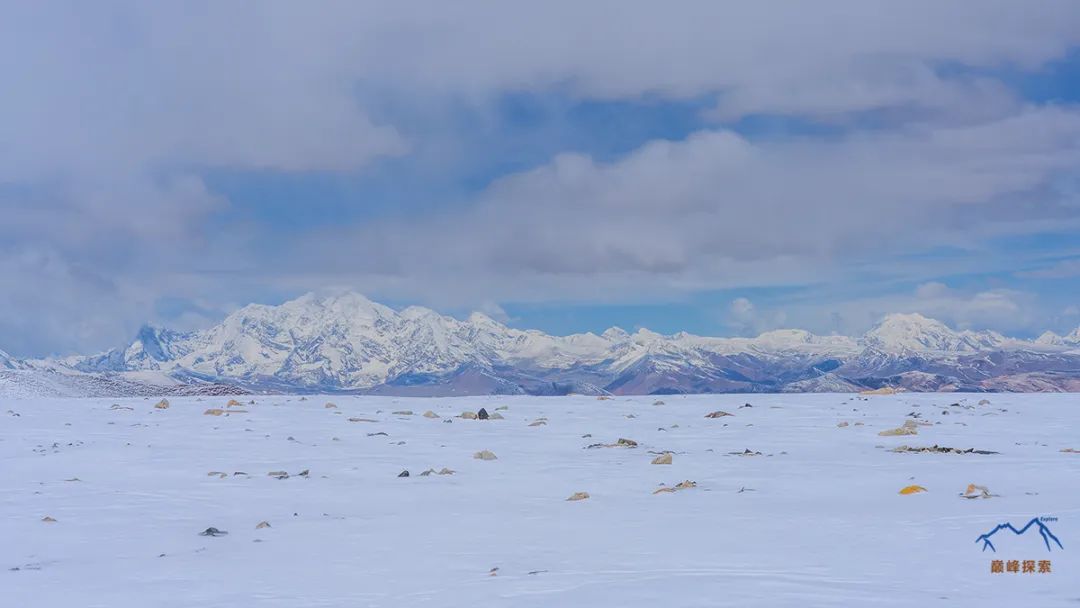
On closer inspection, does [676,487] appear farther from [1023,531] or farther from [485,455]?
[1023,531]

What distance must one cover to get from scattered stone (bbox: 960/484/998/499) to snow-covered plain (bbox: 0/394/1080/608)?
180 millimetres

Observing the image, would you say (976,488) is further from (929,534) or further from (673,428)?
(673,428)

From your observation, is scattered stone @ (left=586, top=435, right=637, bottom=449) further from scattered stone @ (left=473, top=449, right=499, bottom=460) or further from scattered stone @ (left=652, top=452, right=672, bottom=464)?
scattered stone @ (left=473, top=449, right=499, bottom=460)

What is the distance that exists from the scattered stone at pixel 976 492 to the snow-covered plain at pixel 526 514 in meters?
0.18

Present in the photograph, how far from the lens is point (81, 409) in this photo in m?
26.5

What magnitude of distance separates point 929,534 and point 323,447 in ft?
42.1

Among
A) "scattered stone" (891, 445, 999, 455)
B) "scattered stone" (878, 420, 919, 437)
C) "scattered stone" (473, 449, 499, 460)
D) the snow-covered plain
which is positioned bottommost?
the snow-covered plain

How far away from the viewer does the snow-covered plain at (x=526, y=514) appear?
29.7ft

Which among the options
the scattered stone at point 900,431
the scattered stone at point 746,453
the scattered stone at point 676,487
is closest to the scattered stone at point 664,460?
the scattered stone at point 746,453

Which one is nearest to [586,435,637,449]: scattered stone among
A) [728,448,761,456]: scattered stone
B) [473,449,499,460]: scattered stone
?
[728,448,761,456]: scattered stone

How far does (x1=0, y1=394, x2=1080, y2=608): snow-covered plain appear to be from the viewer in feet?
29.7

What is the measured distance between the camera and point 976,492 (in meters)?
12.9

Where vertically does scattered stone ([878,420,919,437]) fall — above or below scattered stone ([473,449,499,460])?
above

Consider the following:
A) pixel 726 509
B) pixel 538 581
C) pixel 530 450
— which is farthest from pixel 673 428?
pixel 538 581
